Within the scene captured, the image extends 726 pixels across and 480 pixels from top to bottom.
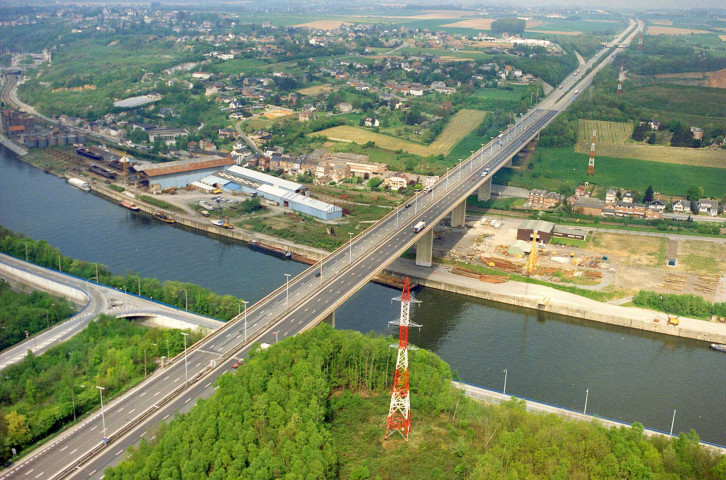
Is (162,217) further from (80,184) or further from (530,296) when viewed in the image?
(530,296)

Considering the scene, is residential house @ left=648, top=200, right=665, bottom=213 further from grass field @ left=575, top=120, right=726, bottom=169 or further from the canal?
the canal

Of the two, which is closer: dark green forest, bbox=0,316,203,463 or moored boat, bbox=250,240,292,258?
dark green forest, bbox=0,316,203,463

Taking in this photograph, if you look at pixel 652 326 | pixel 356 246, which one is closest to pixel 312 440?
pixel 356 246

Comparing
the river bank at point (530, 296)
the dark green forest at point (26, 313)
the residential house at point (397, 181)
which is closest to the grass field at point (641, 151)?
the residential house at point (397, 181)

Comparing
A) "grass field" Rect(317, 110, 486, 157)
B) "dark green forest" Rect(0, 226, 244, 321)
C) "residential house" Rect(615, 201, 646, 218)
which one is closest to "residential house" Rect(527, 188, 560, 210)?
"residential house" Rect(615, 201, 646, 218)

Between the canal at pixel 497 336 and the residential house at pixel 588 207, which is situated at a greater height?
the residential house at pixel 588 207

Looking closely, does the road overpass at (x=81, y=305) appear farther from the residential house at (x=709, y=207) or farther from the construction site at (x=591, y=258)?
the residential house at (x=709, y=207)
